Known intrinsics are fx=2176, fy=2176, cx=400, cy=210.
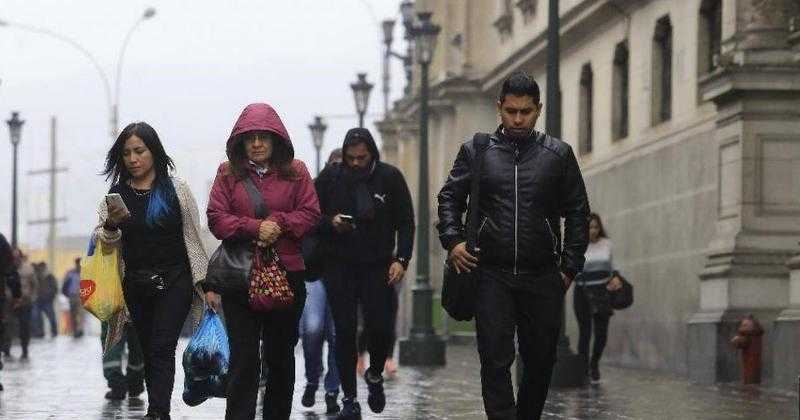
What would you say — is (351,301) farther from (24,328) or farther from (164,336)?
(24,328)

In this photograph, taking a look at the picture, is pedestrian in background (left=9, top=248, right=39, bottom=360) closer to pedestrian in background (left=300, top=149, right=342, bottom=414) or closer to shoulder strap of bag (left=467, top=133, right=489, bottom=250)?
pedestrian in background (left=300, top=149, right=342, bottom=414)

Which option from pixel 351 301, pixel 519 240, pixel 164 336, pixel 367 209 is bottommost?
pixel 164 336

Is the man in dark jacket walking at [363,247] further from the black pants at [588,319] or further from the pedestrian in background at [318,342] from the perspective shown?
the black pants at [588,319]

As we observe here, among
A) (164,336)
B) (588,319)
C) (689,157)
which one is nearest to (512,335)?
(164,336)

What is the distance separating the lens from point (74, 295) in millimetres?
49312

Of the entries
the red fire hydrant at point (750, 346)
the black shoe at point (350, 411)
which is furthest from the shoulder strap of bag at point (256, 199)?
the red fire hydrant at point (750, 346)

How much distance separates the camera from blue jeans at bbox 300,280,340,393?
15156 mm

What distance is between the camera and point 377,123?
58.6m

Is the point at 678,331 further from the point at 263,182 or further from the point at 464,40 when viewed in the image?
the point at 464,40

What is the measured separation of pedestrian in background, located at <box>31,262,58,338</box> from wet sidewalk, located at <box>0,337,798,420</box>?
69.5ft

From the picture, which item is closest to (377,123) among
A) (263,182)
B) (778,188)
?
(778,188)

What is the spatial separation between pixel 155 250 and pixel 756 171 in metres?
11.0

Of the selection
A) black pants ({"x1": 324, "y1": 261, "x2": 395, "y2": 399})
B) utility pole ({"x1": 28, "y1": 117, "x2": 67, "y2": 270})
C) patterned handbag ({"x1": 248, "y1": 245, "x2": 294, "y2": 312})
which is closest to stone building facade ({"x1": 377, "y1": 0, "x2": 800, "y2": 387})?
black pants ({"x1": 324, "y1": 261, "x2": 395, "y2": 399})

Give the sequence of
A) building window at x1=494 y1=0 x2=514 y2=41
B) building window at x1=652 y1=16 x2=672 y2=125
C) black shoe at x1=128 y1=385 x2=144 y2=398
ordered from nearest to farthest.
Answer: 1. black shoe at x1=128 y1=385 x2=144 y2=398
2. building window at x1=652 y1=16 x2=672 y2=125
3. building window at x1=494 y1=0 x2=514 y2=41
